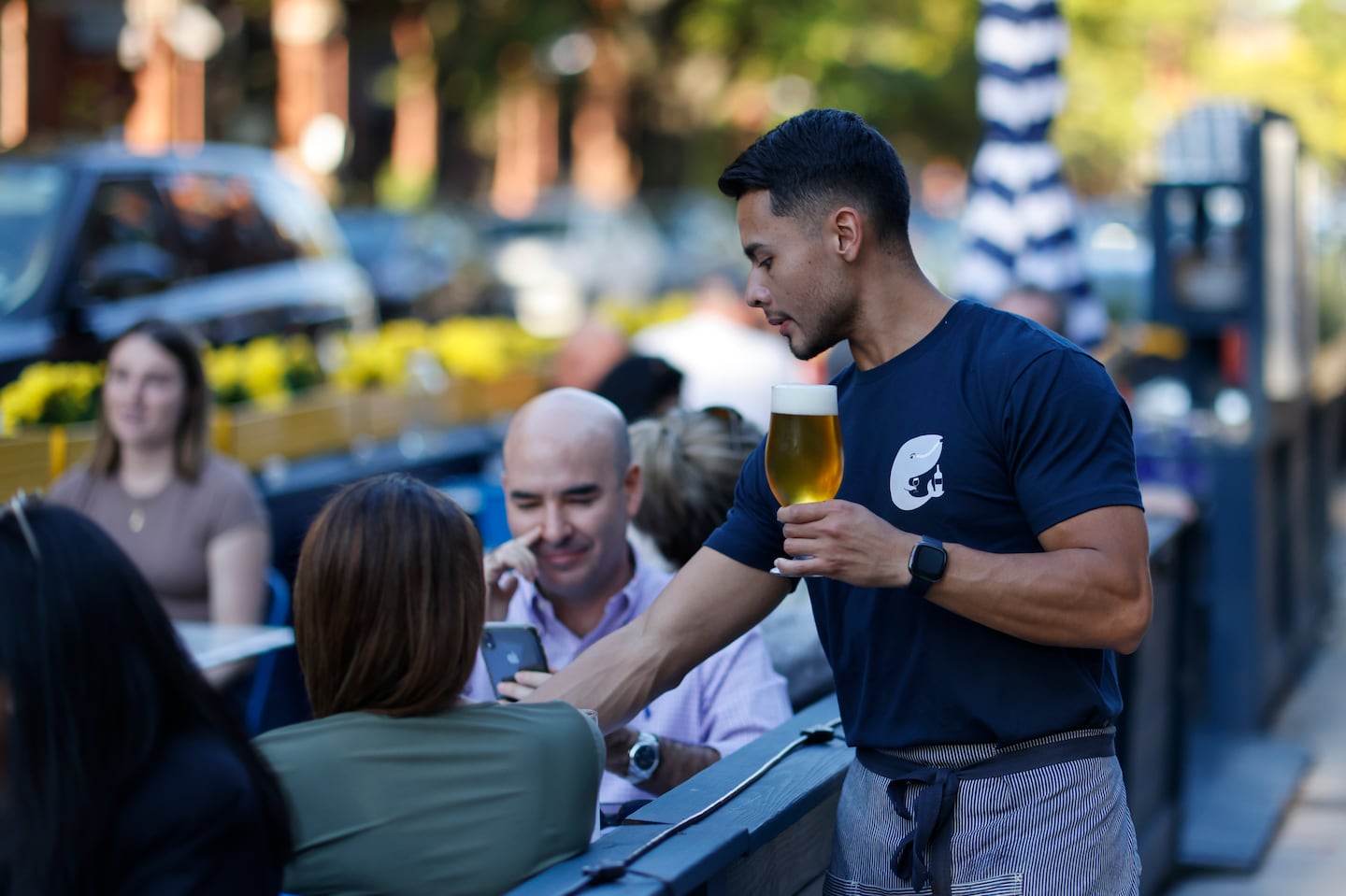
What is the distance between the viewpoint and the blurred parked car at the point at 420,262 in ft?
69.5

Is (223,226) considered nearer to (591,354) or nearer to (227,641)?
(591,354)

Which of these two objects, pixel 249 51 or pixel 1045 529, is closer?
pixel 1045 529

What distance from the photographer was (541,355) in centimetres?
1069

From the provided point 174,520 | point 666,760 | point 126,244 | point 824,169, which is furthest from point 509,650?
point 126,244

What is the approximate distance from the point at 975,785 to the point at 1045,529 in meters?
0.44

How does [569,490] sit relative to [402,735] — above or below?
above

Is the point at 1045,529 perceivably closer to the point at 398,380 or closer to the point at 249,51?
the point at 398,380

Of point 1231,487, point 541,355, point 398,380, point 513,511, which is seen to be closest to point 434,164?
point 541,355

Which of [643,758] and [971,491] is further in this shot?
[643,758]

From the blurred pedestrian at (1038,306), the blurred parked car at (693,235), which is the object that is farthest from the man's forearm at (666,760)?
the blurred parked car at (693,235)

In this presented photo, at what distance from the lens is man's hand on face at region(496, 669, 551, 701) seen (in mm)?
2893

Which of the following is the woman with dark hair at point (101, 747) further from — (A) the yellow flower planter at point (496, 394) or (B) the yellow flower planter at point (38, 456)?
(A) the yellow flower planter at point (496, 394)

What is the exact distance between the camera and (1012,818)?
2518 millimetres

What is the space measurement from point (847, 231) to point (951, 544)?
493 millimetres
